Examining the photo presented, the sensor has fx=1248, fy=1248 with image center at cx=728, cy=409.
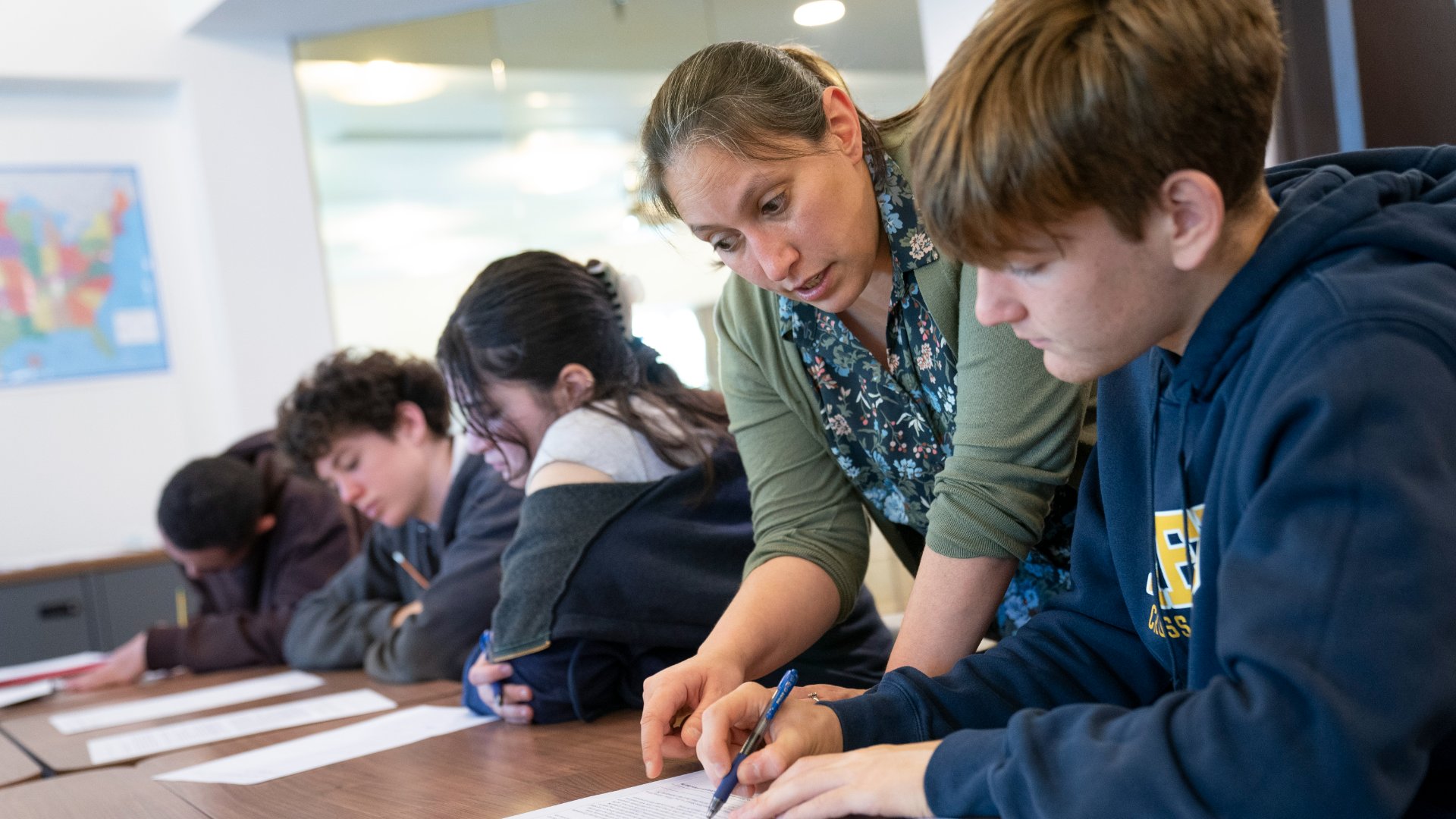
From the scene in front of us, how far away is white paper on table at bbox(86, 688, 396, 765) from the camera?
1721 mm

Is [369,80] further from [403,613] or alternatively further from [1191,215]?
[1191,215]

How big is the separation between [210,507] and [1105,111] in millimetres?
2472

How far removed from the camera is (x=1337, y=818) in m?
0.64

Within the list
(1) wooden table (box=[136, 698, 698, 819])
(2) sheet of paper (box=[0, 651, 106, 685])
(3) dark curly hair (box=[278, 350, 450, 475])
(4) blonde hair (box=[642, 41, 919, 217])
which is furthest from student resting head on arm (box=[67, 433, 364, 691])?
(4) blonde hair (box=[642, 41, 919, 217])

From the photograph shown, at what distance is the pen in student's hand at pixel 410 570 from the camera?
2344 mm

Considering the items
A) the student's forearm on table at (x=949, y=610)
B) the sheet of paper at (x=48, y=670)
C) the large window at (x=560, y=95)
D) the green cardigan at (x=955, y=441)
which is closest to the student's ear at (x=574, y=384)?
the green cardigan at (x=955, y=441)

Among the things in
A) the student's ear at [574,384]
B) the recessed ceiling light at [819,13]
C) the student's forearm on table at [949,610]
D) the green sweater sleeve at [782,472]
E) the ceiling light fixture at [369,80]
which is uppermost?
the ceiling light fixture at [369,80]

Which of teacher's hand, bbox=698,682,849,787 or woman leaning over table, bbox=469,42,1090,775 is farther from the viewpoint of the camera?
woman leaning over table, bbox=469,42,1090,775

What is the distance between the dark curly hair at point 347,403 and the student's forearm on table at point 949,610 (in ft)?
4.46

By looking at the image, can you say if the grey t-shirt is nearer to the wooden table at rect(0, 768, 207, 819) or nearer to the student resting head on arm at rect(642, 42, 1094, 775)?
the student resting head on arm at rect(642, 42, 1094, 775)

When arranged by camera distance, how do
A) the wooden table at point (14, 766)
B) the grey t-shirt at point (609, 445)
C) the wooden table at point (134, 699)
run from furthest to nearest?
the wooden table at point (134, 699), the wooden table at point (14, 766), the grey t-shirt at point (609, 445)

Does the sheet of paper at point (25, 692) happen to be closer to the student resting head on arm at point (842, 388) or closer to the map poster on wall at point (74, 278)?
the map poster on wall at point (74, 278)

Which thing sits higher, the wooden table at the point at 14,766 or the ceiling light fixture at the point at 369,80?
the ceiling light fixture at the point at 369,80

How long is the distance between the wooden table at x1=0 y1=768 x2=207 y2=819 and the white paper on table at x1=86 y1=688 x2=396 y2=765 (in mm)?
127
